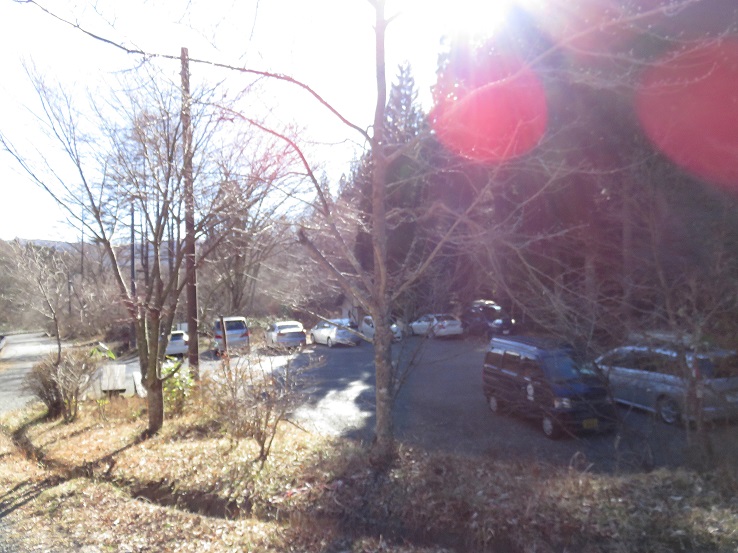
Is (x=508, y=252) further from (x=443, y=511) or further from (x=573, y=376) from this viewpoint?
(x=443, y=511)

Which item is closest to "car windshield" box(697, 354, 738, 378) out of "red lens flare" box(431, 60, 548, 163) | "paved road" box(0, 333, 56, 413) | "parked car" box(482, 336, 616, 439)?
"parked car" box(482, 336, 616, 439)

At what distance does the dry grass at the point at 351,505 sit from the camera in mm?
4727

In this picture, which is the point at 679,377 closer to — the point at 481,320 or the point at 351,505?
the point at 351,505

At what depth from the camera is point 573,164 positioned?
10.1m

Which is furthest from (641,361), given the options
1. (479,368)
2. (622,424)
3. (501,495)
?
(479,368)

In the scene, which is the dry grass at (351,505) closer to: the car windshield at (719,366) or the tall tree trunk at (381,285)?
the tall tree trunk at (381,285)

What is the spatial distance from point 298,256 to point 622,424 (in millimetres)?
5575

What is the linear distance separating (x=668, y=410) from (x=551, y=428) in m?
3.64

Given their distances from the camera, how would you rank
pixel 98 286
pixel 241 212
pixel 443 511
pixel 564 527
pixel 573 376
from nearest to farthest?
pixel 564 527
pixel 443 511
pixel 241 212
pixel 573 376
pixel 98 286

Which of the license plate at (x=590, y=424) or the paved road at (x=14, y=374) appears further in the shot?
the paved road at (x=14, y=374)

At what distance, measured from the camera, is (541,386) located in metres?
11.3

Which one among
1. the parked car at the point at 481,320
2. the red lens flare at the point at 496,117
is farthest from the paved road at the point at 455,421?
the parked car at the point at 481,320

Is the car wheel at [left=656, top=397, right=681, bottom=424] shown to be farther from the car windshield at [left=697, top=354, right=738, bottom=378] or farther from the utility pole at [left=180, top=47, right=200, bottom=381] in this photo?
the utility pole at [left=180, top=47, right=200, bottom=381]

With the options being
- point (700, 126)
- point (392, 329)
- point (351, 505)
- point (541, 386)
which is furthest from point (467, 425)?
point (351, 505)
